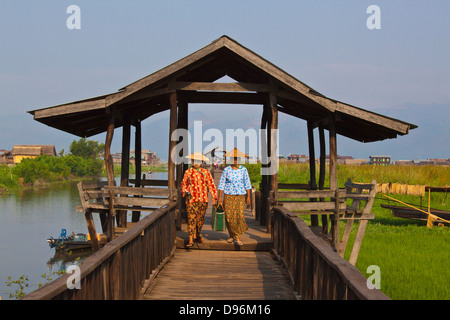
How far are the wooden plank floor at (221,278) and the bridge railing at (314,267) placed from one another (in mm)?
249

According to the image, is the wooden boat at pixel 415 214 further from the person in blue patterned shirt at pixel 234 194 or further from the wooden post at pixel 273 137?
the person in blue patterned shirt at pixel 234 194

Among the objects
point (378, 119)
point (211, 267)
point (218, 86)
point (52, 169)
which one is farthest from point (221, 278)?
point (52, 169)

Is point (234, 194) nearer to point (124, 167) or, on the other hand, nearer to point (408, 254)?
point (124, 167)

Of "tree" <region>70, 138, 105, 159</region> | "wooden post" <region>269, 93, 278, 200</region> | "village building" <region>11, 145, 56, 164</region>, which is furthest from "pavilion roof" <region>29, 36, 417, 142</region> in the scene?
"tree" <region>70, 138, 105, 159</region>

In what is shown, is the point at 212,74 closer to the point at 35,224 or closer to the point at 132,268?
the point at 132,268

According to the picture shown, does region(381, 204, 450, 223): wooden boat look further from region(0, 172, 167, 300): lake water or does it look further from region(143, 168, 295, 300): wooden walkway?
region(0, 172, 167, 300): lake water

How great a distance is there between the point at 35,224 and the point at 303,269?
124ft

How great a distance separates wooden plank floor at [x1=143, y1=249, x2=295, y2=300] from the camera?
6129mm

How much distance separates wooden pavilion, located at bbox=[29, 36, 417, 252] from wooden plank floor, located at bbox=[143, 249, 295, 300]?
4.75 ft

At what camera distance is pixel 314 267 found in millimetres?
4910

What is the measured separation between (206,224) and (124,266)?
23.3ft

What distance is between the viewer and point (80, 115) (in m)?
11.2

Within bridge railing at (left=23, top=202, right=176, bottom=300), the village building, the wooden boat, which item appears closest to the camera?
bridge railing at (left=23, top=202, right=176, bottom=300)

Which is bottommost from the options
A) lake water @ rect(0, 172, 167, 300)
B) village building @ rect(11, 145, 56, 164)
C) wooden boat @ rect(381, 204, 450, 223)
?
lake water @ rect(0, 172, 167, 300)
